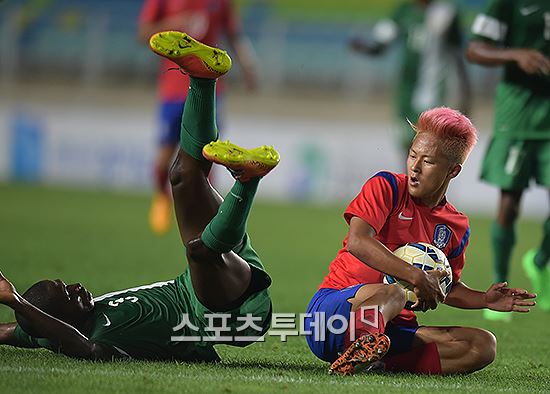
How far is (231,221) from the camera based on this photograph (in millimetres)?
Answer: 4434

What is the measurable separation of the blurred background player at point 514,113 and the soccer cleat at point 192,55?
2.89m

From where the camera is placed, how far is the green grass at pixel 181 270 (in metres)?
4.21

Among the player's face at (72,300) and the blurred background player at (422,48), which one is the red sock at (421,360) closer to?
the player's face at (72,300)

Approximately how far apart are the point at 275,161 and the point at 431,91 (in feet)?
28.1

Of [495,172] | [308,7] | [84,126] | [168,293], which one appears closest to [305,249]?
[495,172]

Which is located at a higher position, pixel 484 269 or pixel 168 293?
pixel 168 293

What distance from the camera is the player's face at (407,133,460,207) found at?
4559 mm

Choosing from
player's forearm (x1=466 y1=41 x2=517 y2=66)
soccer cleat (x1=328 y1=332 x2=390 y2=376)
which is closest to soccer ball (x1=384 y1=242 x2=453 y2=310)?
soccer cleat (x1=328 y1=332 x2=390 y2=376)

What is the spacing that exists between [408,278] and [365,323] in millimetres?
256

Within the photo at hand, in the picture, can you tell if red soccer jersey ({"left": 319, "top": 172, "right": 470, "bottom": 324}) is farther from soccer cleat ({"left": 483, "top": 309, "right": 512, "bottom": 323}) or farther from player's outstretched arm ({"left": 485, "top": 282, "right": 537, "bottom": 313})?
soccer cleat ({"left": 483, "top": 309, "right": 512, "bottom": 323})

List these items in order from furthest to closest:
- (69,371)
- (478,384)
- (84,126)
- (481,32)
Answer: (84,126) → (481,32) → (478,384) → (69,371)

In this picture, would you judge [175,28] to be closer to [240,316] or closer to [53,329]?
[240,316]

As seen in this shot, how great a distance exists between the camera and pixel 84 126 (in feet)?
62.7

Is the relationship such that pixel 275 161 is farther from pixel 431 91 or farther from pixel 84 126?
pixel 84 126
